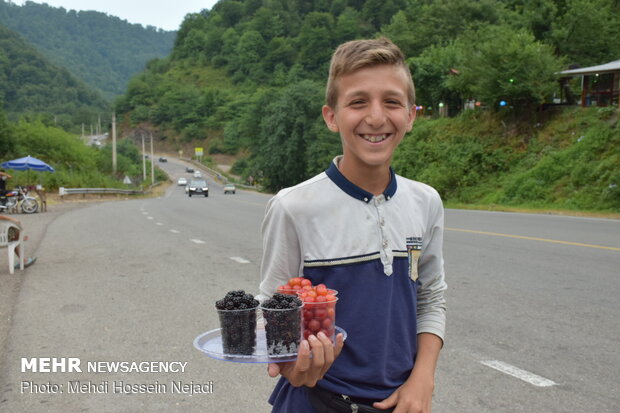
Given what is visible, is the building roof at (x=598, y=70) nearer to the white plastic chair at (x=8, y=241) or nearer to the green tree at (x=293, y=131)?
the green tree at (x=293, y=131)

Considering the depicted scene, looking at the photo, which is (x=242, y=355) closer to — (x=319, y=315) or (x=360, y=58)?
(x=319, y=315)

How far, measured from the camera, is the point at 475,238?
540 inches

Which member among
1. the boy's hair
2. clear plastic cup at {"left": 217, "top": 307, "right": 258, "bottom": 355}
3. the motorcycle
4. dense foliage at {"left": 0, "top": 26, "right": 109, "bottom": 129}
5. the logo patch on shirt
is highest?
dense foliage at {"left": 0, "top": 26, "right": 109, "bottom": 129}

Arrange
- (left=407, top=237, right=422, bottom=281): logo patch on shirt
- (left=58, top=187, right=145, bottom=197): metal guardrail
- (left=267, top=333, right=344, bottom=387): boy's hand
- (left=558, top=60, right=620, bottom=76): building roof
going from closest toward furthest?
(left=267, top=333, right=344, bottom=387): boy's hand
(left=407, top=237, right=422, bottom=281): logo patch on shirt
(left=558, top=60, right=620, bottom=76): building roof
(left=58, top=187, right=145, bottom=197): metal guardrail

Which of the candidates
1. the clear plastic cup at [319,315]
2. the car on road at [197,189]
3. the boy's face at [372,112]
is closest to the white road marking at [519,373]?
the boy's face at [372,112]

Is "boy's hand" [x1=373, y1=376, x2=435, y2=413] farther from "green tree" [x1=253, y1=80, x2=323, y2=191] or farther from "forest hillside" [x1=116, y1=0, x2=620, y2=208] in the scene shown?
"green tree" [x1=253, y1=80, x2=323, y2=191]

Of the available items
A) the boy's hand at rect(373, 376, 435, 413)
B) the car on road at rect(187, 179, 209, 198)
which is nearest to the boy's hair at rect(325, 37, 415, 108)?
the boy's hand at rect(373, 376, 435, 413)

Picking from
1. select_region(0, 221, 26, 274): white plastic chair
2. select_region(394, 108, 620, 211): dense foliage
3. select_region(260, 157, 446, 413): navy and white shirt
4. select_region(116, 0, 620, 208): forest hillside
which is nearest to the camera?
select_region(260, 157, 446, 413): navy and white shirt

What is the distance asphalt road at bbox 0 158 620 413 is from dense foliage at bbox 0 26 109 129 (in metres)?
146

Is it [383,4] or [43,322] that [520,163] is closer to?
[43,322]

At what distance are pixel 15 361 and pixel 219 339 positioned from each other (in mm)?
4105

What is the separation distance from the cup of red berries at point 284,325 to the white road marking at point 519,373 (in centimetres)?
332

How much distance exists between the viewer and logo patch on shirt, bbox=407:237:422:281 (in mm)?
2174

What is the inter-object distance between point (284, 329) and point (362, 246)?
1.39 ft
